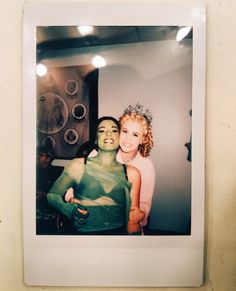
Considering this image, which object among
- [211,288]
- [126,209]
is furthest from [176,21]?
[211,288]

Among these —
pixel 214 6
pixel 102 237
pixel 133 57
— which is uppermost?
pixel 214 6

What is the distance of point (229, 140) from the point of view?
74cm

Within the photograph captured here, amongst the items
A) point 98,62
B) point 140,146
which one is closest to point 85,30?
point 98,62

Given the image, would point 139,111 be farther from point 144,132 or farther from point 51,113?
point 51,113

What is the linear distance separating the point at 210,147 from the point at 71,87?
0.38 meters

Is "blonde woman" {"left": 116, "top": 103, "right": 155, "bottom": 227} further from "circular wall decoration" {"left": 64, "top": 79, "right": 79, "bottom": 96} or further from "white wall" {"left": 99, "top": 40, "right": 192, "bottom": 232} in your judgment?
"circular wall decoration" {"left": 64, "top": 79, "right": 79, "bottom": 96}

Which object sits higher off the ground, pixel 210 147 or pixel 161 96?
pixel 161 96

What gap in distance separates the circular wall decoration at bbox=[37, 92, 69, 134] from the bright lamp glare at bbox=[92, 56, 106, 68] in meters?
0.12

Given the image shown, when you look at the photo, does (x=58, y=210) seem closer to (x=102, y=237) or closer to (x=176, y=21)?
(x=102, y=237)

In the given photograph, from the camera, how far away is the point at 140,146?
0.73 m

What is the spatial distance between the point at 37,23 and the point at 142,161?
1.42ft

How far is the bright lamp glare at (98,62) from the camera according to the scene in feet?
2.36

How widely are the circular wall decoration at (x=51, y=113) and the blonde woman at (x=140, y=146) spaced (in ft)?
0.48

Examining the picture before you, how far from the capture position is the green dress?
731 millimetres
